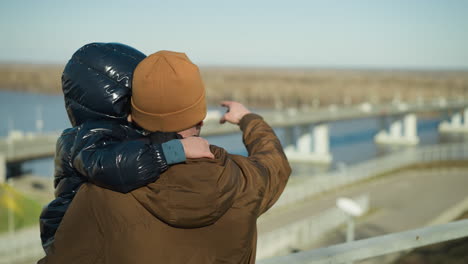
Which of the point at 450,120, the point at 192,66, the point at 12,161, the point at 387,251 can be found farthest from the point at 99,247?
the point at 450,120

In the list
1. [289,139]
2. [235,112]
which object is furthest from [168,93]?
[289,139]

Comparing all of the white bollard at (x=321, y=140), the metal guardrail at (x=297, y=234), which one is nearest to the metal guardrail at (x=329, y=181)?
the metal guardrail at (x=297, y=234)

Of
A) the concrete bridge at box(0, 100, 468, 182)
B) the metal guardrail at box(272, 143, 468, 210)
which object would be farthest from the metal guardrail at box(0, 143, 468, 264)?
the concrete bridge at box(0, 100, 468, 182)

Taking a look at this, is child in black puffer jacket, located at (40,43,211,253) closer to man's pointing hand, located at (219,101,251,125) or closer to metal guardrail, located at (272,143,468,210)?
man's pointing hand, located at (219,101,251,125)

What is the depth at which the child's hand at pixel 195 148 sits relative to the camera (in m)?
1.18

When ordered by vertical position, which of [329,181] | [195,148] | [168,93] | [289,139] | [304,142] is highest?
[168,93]

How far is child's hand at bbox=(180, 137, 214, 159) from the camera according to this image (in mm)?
1180

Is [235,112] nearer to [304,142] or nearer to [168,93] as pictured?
[168,93]

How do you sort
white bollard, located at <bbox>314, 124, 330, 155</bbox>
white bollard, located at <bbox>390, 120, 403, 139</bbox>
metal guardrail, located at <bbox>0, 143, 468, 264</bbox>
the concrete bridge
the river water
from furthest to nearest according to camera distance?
white bollard, located at <bbox>390, 120, 403, 139</bbox>, white bollard, located at <bbox>314, 124, 330, 155</bbox>, the river water, the concrete bridge, metal guardrail, located at <bbox>0, 143, 468, 264</bbox>

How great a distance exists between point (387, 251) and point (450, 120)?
223 ft

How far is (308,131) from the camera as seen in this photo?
39.1 meters

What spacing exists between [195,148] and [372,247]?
989 mm

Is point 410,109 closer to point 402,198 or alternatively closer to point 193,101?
point 402,198

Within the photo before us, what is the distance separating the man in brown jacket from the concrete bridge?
58.7 feet
